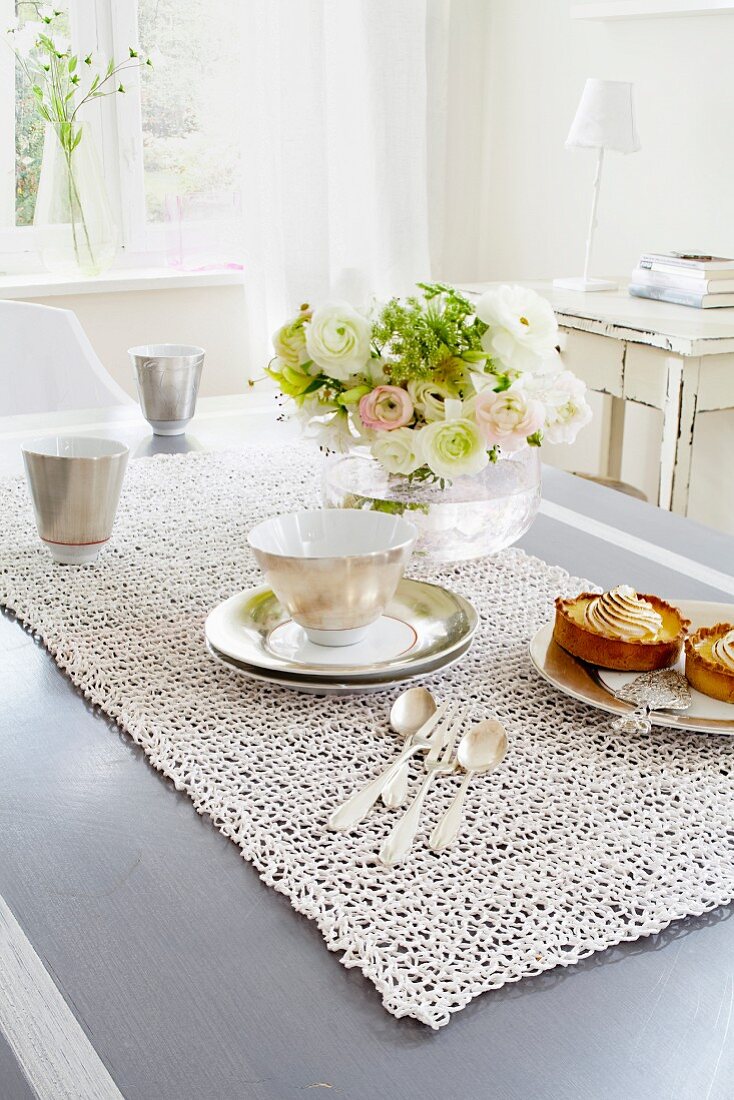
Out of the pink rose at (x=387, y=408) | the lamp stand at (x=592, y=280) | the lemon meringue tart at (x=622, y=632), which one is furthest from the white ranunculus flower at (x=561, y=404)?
the lamp stand at (x=592, y=280)

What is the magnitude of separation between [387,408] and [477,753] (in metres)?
0.38

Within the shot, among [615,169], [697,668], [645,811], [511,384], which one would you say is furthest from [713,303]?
[645,811]

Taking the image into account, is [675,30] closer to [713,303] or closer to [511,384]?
[713,303]

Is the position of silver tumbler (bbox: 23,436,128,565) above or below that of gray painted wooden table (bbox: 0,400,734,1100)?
above

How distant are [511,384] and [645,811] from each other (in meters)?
0.46

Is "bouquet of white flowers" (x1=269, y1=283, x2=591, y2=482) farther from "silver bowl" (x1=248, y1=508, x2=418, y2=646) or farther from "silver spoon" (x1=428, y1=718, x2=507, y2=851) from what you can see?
"silver spoon" (x1=428, y1=718, x2=507, y2=851)

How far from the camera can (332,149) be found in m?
3.18

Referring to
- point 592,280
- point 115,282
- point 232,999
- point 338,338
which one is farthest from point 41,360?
point 232,999

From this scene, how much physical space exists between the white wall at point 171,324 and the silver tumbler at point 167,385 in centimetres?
155

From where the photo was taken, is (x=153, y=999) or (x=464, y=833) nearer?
(x=153, y=999)

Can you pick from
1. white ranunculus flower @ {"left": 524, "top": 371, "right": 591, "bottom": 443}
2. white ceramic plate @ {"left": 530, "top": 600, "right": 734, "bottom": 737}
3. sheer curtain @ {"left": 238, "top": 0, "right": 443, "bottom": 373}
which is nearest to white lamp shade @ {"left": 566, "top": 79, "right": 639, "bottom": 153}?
sheer curtain @ {"left": 238, "top": 0, "right": 443, "bottom": 373}

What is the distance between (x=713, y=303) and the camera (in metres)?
2.45

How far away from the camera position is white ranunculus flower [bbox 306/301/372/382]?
3.40 feet

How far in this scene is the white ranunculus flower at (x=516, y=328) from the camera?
1038 mm
